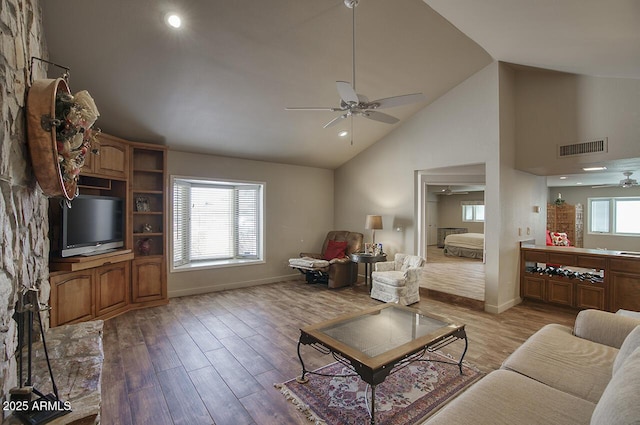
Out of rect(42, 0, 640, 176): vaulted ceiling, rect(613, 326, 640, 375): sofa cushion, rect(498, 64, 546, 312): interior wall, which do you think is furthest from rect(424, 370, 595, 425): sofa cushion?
rect(498, 64, 546, 312): interior wall

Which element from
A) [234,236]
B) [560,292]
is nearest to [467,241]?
[560,292]

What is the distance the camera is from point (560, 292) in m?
4.41

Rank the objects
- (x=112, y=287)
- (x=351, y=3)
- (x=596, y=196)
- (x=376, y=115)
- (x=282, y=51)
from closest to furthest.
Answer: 1. (x=351, y=3)
2. (x=376, y=115)
3. (x=282, y=51)
4. (x=112, y=287)
5. (x=596, y=196)

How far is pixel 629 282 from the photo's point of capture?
3.82 m

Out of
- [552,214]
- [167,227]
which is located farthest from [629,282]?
[167,227]

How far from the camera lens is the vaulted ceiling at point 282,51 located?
108 inches

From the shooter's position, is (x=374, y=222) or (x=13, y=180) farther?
(x=374, y=222)

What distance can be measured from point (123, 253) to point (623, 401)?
191 inches

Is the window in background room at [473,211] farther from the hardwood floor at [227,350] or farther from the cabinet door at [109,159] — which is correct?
the cabinet door at [109,159]

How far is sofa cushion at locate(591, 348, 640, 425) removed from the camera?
0.90 m

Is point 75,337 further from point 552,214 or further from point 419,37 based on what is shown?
point 552,214

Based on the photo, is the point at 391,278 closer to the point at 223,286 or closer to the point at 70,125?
the point at 223,286

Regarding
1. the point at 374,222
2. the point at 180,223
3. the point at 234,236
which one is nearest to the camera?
the point at 180,223

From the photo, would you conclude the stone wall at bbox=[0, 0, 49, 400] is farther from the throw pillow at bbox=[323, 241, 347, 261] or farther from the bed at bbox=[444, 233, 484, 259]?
the bed at bbox=[444, 233, 484, 259]
